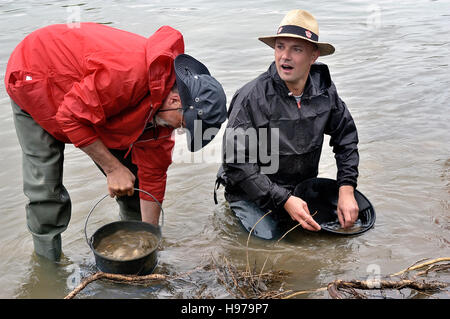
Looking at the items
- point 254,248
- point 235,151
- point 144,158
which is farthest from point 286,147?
point 144,158

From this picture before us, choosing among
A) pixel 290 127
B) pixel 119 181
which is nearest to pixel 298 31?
pixel 290 127

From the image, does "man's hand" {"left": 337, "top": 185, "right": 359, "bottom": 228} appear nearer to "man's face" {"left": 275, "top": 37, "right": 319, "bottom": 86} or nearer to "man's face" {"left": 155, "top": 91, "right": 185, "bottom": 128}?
"man's face" {"left": 275, "top": 37, "right": 319, "bottom": 86}

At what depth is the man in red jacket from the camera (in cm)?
294

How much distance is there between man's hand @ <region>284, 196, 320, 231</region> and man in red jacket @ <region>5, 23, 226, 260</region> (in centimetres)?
88

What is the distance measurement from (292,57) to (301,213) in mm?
1130

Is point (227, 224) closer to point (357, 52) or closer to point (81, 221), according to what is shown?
point (81, 221)

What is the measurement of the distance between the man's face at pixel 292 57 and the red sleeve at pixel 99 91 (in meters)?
1.16

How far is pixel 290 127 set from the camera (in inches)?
152

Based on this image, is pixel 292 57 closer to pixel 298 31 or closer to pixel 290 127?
pixel 298 31

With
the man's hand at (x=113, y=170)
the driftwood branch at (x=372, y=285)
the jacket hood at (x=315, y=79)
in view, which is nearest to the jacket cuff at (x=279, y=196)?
the jacket hood at (x=315, y=79)

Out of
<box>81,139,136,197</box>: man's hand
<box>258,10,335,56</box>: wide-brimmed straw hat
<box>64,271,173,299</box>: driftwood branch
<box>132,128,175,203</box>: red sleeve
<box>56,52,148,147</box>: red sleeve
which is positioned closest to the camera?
<box>56,52,148,147</box>: red sleeve

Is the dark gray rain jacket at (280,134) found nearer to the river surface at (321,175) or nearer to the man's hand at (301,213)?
the man's hand at (301,213)

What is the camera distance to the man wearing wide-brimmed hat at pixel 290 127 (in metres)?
3.74

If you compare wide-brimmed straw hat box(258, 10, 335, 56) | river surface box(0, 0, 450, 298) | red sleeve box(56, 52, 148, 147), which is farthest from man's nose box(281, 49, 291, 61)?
river surface box(0, 0, 450, 298)
